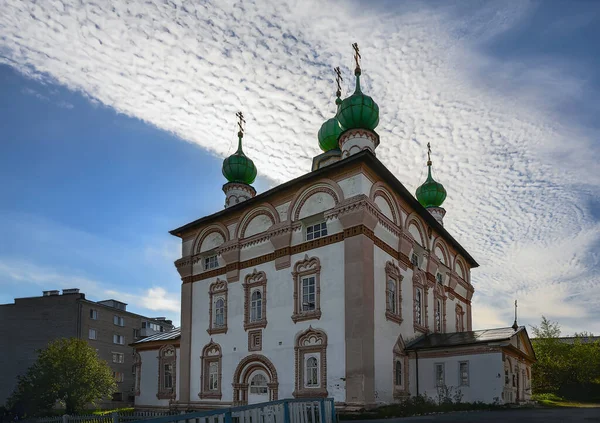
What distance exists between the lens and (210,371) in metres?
21.8

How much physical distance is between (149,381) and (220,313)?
20.1ft

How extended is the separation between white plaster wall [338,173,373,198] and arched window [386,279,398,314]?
3.41 meters

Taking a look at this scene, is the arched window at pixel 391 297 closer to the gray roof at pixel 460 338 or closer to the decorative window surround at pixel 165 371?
the gray roof at pixel 460 338

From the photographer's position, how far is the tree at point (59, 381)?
23.0 m

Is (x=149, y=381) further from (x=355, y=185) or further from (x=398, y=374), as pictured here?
(x=355, y=185)

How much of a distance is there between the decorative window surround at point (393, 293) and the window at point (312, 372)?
9.33 ft

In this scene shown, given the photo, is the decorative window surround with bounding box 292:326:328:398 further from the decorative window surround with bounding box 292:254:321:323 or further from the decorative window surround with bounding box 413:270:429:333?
the decorative window surround with bounding box 413:270:429:333

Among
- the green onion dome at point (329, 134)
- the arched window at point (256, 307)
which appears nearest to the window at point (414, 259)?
the arched window at point (256, 307)

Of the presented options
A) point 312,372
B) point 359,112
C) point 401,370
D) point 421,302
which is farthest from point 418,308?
point 359,112

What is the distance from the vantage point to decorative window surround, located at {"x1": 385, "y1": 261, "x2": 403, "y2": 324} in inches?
733

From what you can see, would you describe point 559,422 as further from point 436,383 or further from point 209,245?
point 209,245

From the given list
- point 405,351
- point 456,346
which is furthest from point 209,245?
point 456,346

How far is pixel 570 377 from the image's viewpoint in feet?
105

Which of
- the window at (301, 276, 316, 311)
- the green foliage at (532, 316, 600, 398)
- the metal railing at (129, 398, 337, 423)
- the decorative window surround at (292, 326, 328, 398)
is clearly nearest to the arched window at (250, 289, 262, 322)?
the window at (301, 276, 316, 311)
